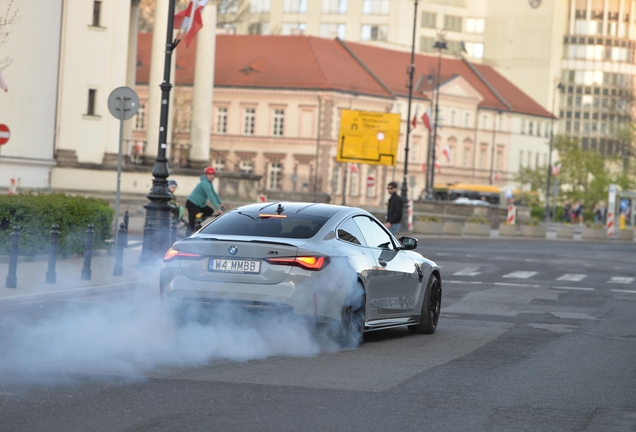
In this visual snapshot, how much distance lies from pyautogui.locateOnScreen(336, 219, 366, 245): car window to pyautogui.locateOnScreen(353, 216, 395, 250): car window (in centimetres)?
13

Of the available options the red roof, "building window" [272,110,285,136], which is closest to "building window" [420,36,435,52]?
the red roof

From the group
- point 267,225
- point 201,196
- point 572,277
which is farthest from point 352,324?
point 572,277

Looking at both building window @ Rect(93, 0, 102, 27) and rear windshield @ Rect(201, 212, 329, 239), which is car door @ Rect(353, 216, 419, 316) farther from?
building window @ Rect(93, 0, 102, 27)

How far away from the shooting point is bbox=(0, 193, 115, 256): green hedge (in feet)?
63.5

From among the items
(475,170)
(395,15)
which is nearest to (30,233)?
(475,170)

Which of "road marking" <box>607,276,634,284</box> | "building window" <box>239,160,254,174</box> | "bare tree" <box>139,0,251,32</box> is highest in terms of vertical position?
"bare tree" <box>139,0,251,32</box>

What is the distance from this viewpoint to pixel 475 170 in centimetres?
11956

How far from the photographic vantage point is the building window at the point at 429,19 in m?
138

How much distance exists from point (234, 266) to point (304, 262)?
2.05 feet

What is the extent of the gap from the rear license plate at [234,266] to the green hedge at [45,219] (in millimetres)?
8945

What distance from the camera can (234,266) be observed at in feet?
36.0

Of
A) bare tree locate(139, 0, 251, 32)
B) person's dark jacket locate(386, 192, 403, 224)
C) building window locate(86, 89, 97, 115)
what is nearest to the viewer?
person's dark jacket locate(386, 192, 403, 224)

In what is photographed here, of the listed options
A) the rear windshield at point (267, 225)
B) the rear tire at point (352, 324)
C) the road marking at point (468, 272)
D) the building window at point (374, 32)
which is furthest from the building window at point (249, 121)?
the rear tire at point (352, 324)

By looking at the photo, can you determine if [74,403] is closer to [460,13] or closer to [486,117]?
[486,117]
